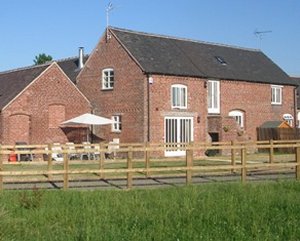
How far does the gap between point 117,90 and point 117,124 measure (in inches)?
84.4

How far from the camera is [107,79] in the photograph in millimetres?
36938

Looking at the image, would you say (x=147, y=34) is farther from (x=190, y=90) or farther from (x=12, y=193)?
(x=12, y=193)

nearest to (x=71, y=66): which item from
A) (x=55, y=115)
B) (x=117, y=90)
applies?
(x=117, y=90)

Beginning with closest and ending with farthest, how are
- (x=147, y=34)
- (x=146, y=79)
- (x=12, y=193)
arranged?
(x=12, y=193), (x=146, y=79), (x=147, y=34)

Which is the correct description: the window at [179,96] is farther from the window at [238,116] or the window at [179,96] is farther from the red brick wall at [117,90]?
the window at [238,116]

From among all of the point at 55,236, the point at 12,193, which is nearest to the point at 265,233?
the point at 55,236

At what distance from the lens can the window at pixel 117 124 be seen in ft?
117

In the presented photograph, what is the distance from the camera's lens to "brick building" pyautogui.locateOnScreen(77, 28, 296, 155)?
112 ft

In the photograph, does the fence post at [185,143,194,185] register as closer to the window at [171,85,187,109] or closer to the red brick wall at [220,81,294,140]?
the window at [171,85,187,109]

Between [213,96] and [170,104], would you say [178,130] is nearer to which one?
[170,104]

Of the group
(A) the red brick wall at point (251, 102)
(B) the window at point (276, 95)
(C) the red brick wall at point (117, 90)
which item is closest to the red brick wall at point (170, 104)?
(C) the red brick wall at point (117, 90)

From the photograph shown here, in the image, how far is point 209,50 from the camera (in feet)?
137

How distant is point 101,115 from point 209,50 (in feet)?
33.1

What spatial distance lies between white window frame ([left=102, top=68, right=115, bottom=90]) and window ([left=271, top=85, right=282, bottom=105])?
1315 centimetres
